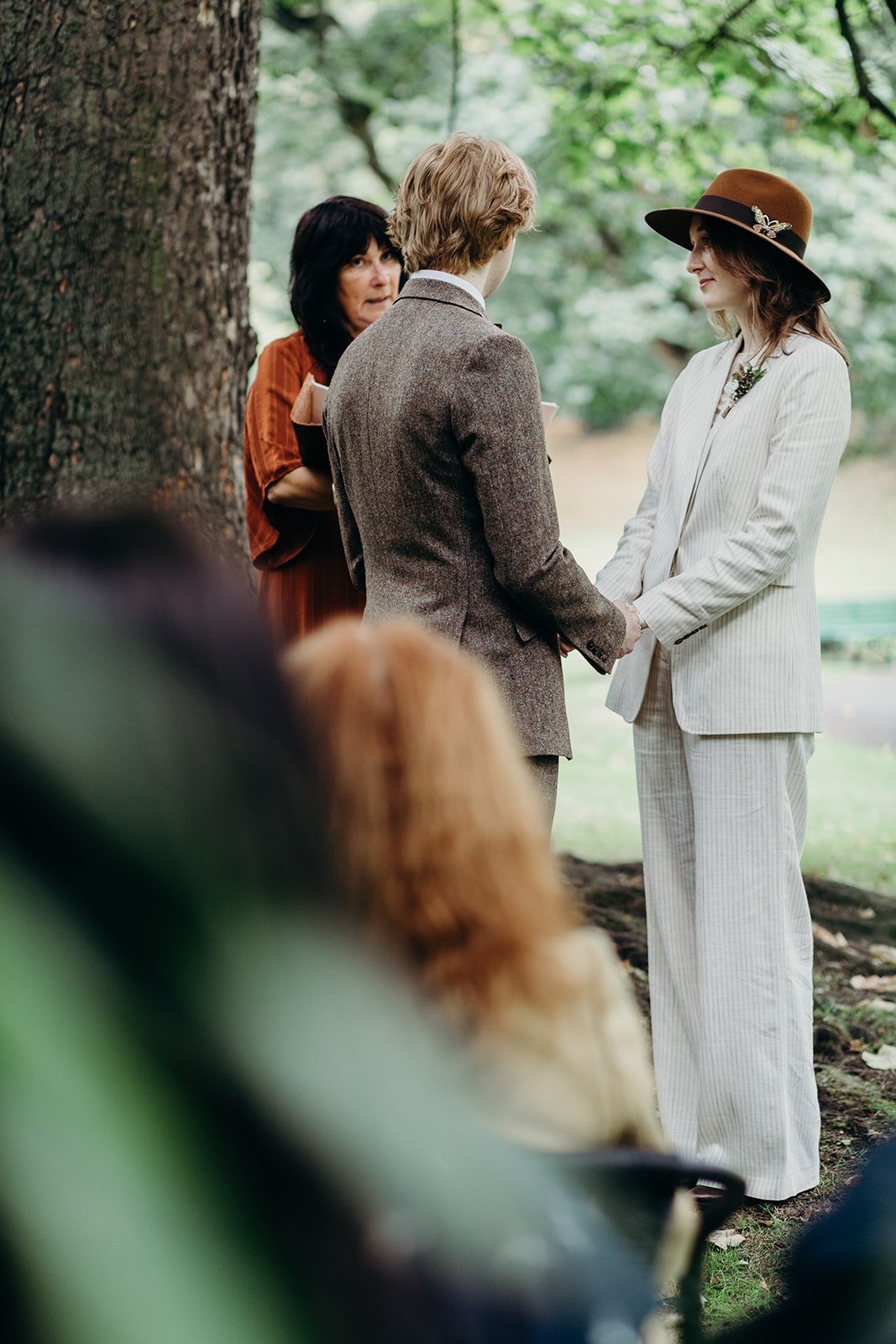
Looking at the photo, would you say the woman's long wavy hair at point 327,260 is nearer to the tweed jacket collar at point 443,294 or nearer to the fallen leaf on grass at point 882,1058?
the tweed jacket collar at point 443,294

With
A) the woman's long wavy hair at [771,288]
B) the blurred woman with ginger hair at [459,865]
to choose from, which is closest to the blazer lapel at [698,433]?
the woman's long wavy hair at [771,288]

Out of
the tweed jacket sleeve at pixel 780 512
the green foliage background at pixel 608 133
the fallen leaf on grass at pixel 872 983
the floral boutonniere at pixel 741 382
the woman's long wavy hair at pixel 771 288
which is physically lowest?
the fallen leaf on grass at pixel 872 983

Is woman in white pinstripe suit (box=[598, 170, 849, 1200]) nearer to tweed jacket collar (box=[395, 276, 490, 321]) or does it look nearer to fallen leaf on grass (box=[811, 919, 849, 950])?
tweed jacket collar (box=[395, 276, 490, 321])

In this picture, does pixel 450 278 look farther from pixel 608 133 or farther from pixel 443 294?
pixel 608 133

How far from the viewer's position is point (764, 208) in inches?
125

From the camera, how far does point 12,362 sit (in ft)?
11.5

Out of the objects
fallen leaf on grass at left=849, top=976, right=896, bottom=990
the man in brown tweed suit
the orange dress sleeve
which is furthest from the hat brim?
fallen leaf on grass at left=849, top=976, right=896, bottom=990

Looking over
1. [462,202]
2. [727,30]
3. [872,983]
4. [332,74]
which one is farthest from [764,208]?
[332,74]

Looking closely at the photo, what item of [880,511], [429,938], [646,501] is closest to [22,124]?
[646,501]

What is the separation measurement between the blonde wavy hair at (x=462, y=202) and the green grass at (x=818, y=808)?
15.0ft

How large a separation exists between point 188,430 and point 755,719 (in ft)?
5.35

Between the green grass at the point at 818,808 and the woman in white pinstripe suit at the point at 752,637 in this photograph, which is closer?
the woman in white pinstripe suit at the point at 752,637

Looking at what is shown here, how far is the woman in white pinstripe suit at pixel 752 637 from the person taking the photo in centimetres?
310

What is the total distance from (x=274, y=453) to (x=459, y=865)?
224cm
